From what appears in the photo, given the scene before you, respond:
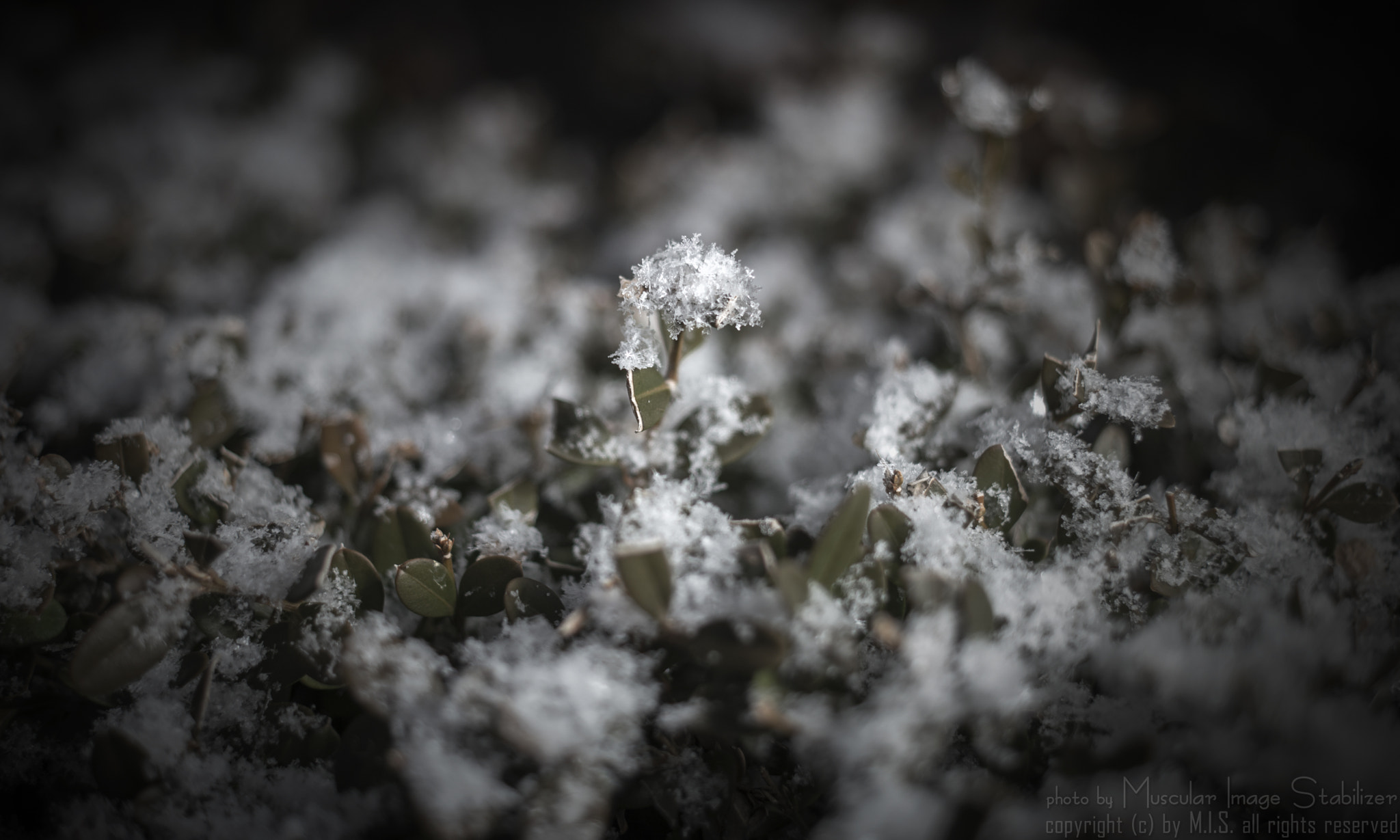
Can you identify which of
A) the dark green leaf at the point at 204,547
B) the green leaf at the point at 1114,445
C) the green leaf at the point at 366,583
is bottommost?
the green leaf at the point at 366,583

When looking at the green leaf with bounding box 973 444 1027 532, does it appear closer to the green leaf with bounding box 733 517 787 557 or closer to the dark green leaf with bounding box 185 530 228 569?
the green leaf with bounding box 733 517 787 557

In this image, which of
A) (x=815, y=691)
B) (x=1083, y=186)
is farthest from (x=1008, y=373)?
(x=815, y=691)

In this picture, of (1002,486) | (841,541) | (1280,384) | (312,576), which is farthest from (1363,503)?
(312,576)

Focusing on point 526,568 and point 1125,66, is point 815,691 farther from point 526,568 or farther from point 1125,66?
point 1125,66

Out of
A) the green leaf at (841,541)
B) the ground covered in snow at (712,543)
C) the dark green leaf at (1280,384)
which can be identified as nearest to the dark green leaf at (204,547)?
the ground covered in snow at (712,543)

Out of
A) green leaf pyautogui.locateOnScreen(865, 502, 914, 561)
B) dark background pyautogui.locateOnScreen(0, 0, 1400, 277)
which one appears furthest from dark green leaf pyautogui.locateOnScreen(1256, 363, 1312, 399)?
dark background pyautogui.locateOnScreen(0, 0, 1400, 277)

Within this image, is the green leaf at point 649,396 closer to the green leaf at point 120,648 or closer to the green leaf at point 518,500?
the green leaf at point 518,500

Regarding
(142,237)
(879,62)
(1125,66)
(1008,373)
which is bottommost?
(1008,373)
